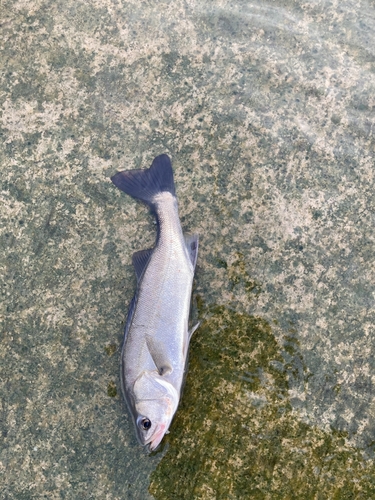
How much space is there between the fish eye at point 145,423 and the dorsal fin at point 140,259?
848mm

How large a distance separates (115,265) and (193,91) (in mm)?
1339

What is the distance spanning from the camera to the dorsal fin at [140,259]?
10.3 feet

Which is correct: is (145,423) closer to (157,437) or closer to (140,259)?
(157,437)

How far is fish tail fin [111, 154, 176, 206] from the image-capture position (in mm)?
3232

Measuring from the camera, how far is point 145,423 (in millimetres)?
2885

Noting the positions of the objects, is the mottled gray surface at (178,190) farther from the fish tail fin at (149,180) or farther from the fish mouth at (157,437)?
the fish mouth at (157,437)

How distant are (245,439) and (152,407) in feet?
2.22

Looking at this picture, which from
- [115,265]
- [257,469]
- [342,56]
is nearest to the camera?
[257,469]

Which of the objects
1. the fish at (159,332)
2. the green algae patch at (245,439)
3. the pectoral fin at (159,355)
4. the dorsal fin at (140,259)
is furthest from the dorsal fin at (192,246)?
the pectoral fin at (159,355)

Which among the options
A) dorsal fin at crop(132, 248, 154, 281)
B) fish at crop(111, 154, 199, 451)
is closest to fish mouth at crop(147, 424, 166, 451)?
fish at crop(111, 154, 199, 451)

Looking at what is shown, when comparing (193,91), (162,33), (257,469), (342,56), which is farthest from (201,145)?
(257,469)

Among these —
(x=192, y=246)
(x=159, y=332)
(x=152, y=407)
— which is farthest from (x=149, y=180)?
(x=152, y=407)

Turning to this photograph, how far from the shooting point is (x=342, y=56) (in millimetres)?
3570

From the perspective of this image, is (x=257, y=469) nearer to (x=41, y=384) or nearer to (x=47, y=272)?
(x=41, y=384)
